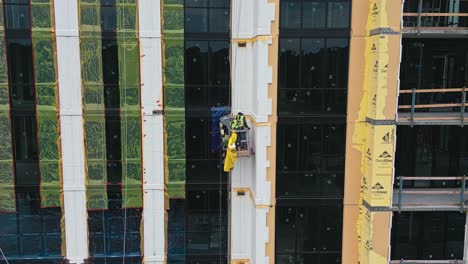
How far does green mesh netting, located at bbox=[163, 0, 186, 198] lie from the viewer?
12.3m

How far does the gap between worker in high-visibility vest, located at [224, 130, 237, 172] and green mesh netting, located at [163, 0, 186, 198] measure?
4.64ft

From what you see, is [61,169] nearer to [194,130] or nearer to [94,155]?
[94,155]

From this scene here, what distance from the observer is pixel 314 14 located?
11.4 m

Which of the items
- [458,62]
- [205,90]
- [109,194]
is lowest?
[109,194]

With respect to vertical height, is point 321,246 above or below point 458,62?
below

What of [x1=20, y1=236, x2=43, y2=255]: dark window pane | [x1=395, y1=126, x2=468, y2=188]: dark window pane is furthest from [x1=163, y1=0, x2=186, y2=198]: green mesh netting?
[x1=395, y1=126, x2=468, y2=188]: dark window pane

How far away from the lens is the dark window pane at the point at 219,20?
12.4 m

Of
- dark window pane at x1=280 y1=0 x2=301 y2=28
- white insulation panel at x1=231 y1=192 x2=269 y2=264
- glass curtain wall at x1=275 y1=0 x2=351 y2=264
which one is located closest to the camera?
dark window pane at x1=280 y1=0 x2=301 y2=28

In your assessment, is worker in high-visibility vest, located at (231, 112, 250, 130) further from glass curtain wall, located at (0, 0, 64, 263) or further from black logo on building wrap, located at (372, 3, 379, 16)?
glass curtain wall, located at (0, 0, 64, 263)

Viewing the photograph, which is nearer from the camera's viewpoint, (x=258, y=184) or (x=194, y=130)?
(x=258, y=184)

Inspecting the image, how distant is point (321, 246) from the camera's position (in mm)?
12281

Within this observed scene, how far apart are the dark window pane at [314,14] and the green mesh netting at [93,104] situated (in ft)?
18.1

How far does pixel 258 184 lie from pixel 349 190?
2443mm

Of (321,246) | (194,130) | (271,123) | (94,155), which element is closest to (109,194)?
(94,155)
